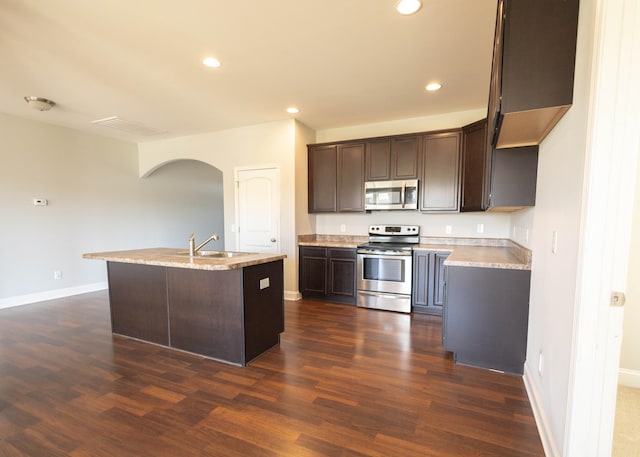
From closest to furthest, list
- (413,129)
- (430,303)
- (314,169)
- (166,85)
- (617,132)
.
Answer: (617,132)
(166,85)
(430,303)
(413,129)
(314,169)

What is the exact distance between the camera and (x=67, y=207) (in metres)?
4.76

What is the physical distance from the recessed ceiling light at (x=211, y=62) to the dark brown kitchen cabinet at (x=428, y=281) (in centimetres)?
306

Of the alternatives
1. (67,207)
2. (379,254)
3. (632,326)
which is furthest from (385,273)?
(67,207)

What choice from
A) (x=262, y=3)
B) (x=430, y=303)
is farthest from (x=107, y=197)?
(x=430, y=303)

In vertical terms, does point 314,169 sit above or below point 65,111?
below

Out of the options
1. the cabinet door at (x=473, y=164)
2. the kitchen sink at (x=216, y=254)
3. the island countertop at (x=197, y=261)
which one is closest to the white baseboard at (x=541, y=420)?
the cabinet door at (x=473, y=164)

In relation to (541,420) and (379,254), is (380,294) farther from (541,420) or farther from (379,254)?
(541,420)

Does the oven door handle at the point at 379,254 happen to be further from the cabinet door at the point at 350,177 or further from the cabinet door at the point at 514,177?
the cabinet door at the point at 514,177

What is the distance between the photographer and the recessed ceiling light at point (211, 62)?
263cm

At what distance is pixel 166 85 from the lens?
3166 millimetres

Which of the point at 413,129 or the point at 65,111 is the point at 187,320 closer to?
the point at 65,111

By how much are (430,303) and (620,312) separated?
109 inches

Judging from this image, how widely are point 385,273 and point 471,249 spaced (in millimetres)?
1085

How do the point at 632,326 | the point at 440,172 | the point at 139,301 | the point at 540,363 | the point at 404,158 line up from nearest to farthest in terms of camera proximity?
the point at 540,363
the point at 632,326
the point at 139,301
the point at 440,172
the point at 404,158
